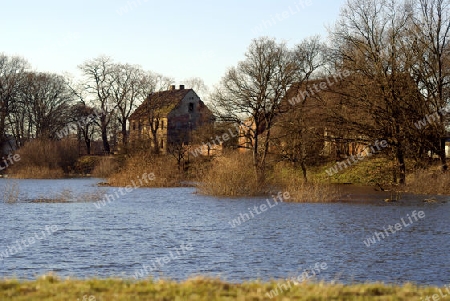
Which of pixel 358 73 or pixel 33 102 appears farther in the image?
pixel 33 102

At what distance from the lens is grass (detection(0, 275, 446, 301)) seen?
30.7 ft

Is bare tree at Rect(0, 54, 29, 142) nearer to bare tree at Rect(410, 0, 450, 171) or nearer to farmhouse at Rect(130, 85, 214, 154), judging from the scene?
farmhouse at Rect(130, 85, 214, 154)

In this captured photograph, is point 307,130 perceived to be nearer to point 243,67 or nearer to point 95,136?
point 243,67

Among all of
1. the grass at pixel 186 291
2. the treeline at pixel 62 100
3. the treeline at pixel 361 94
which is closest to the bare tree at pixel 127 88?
the treeline at pixel 62 100

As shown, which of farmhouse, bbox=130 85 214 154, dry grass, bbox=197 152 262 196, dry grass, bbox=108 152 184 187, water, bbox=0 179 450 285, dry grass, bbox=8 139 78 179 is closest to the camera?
water, bbox=0 179 450 285

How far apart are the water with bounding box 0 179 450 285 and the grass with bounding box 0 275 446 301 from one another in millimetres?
3251

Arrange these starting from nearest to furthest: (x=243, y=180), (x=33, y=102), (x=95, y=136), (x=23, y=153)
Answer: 1. (x=243, y=180)
2. (x=23, y=153)
3. (x=33, y=102)
4. (x=95, y=136)

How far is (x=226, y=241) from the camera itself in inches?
794

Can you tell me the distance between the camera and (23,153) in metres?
62.9

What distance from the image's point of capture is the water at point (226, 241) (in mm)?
15125

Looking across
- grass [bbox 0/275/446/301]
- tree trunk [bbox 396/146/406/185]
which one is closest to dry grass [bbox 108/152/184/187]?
tree trunk [bbox 396/146/406/185]

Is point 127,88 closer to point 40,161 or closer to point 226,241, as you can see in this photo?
point 40,161

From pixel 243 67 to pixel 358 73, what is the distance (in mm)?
9012

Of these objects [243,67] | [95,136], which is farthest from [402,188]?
[95,136]
